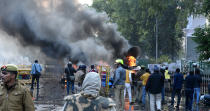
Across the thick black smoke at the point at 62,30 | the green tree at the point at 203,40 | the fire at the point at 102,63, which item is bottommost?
the fire at the point at 102,63

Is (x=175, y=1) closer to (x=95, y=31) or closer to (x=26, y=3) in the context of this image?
(x=95, y=31)

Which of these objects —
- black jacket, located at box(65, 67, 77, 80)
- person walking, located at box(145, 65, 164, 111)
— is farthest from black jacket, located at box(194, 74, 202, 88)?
black jacket, located at box(65, 67, 77, 80)

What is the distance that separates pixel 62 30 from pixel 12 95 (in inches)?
862

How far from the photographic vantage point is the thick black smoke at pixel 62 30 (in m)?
24.9

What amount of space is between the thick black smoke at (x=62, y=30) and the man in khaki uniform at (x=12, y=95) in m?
20.2

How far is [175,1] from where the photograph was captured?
30.7 metres

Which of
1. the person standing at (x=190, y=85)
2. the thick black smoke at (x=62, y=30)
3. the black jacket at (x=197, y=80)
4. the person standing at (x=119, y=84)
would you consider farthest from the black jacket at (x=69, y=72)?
the thick black smoke at (x=62, y=30)

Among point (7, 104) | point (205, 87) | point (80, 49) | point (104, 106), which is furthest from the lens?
point (80, 49)

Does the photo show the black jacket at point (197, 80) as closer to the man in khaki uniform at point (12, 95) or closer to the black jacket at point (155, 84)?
the black jacket at point (155, 84)

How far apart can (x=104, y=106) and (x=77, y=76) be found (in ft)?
35.0

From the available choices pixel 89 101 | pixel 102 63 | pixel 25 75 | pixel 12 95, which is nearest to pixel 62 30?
pixel 102 63

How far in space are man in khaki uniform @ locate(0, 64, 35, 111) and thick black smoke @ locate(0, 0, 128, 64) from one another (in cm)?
2025

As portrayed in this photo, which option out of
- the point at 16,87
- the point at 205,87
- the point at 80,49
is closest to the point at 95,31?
the point at 80,49

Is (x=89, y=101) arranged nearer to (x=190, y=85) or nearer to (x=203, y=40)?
(x=190, y=85)
